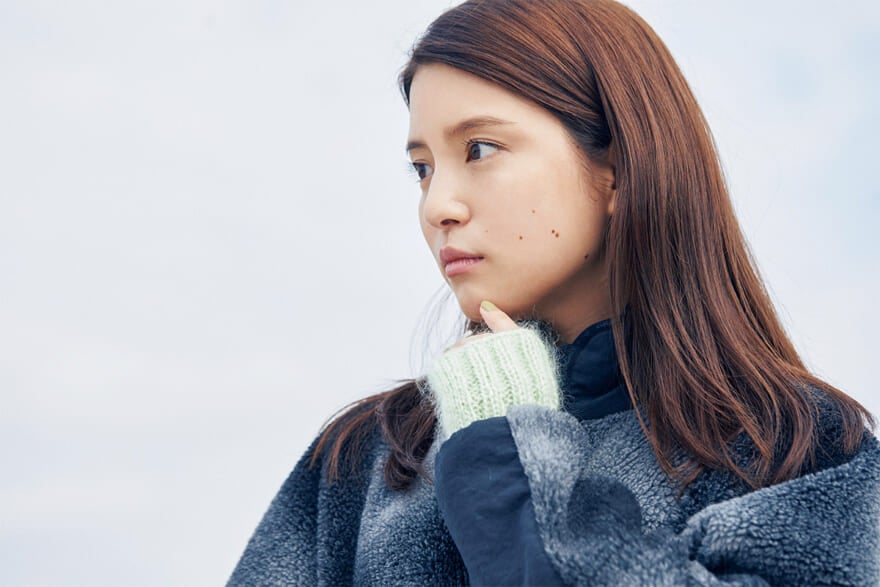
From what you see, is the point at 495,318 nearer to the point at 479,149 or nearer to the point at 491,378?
the point at 491,378

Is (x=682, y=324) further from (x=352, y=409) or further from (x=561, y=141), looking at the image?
(x=352, y=409)

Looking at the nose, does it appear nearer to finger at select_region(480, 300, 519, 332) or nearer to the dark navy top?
finger at select_region(480, 300, 519, 332)

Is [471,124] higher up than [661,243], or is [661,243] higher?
[471,124]

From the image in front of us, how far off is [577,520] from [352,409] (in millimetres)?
678

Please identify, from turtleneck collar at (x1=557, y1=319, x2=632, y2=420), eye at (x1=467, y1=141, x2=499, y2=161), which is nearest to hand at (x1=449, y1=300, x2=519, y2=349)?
turtleneck collar at (x1=557, y1=319, x2=632, y2=420)

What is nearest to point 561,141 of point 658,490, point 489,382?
point 489,382

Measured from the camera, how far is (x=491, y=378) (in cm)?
143

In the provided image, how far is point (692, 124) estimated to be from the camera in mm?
1639

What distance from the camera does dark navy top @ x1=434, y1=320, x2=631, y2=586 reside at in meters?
1.22

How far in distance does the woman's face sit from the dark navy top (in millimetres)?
281

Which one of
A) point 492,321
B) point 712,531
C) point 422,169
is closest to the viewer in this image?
point 712,531

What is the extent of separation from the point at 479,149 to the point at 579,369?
36 centimetres

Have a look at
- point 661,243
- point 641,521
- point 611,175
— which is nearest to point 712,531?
point 641,521

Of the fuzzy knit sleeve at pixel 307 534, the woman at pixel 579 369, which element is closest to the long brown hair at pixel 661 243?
the woman at pixel 579 369
